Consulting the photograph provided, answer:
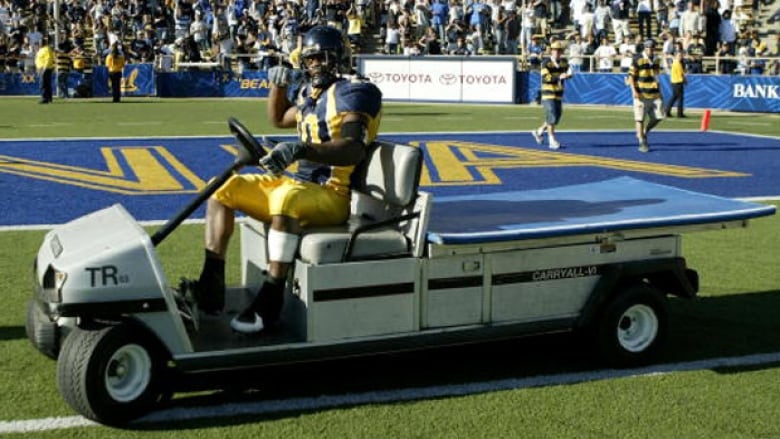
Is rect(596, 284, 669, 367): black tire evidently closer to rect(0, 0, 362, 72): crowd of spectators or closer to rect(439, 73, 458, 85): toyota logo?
rect(439, 73, 458, 85): toyota logo

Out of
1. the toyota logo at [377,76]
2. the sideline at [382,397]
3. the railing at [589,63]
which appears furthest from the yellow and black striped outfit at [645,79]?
the toyota logo at [377,76]

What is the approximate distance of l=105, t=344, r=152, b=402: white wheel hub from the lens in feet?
16.8

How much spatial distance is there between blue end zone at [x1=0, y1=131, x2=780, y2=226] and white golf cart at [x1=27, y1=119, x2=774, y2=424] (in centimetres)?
469

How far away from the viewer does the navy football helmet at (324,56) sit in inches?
236

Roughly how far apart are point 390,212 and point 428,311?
638 millimetres

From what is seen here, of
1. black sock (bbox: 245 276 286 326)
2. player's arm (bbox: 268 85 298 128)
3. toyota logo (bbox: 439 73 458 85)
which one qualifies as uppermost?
player's arm (bbox: 268 85 298 128)

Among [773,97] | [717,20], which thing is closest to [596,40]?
[717,20]

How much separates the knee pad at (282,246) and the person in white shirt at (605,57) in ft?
89.8

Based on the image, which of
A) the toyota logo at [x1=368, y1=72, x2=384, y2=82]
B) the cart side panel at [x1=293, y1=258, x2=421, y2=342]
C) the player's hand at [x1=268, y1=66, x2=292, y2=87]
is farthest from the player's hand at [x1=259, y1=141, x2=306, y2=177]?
the toyota logo at [x1=368, y1=72, x2=384, y2=82]

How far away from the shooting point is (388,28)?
37.7 metres

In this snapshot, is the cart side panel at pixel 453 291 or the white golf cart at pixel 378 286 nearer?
the white golf cart at pixel 378 286

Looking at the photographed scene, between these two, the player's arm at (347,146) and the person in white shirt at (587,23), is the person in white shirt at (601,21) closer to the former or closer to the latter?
the person in white shirt at (587,23)

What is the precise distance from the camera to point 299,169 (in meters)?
6.26

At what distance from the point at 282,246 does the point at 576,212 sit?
6.31 ft
